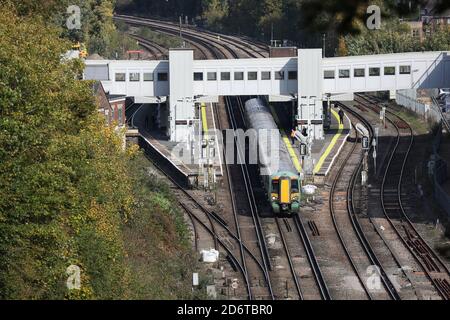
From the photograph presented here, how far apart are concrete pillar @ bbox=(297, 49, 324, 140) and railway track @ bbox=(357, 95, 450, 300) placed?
145 inches

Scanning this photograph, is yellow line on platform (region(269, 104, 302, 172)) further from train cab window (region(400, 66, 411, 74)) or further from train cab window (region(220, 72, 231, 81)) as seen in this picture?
train cab window (region(400, 66, 411, 74))

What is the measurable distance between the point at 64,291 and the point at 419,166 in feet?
81.2

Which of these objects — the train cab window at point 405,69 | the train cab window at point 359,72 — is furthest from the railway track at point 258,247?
the train cab window at point 405,69

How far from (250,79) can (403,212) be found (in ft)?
47.9

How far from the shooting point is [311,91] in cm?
4962

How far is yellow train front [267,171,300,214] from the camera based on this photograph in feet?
119

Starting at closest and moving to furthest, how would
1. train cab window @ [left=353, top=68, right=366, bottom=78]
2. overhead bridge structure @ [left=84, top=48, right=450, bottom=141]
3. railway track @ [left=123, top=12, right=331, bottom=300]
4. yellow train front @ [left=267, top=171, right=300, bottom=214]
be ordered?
railway track @ [left=123, top=12, right=331, bottom=300] → yellow train front @ [left=267, top=171, right=300, bottom=214] → overhead bridge structure @ [left=84, top=48, right=450, bottom=141] → train cab window @ [left=353, top=68, right=366, bottom=78]

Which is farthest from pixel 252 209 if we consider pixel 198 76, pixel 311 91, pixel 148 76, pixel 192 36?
pixel 192 36

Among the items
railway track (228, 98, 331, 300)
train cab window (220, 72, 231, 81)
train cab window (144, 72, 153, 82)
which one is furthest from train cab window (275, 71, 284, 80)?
railway track (228, 98, 331, 300)

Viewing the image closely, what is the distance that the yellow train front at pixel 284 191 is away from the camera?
119 ft

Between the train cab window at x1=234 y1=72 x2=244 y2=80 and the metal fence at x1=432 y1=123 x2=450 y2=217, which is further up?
the train cab window at x1=234 y1=72 x2=244 y2=80

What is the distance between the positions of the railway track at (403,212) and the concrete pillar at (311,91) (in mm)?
3694

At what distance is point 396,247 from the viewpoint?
33.5 m
